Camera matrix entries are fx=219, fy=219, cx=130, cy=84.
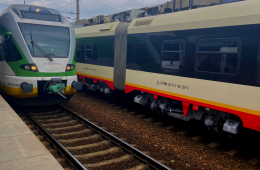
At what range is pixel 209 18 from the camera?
6020 mm

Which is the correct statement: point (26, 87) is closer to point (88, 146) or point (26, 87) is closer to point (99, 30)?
point (88, 146)

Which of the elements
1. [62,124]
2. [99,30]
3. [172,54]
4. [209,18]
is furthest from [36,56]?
[209,18]

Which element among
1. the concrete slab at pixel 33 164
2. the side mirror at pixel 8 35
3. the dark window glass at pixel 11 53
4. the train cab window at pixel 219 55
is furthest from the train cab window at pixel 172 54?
the side mirror at pixel 8 35

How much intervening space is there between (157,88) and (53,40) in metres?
4.26

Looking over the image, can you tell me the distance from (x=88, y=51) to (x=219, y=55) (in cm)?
775

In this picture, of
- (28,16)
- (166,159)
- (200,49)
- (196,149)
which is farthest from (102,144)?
(28,16)

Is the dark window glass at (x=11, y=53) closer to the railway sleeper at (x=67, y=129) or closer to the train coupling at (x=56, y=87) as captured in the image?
the train coupling at (x=56, y=87)

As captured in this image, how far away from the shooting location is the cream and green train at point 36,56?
24.7ft

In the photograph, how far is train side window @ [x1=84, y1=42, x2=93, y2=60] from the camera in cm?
1167

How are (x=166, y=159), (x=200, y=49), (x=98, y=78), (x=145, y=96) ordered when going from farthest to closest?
1. (x=98, y=78)
2. (x=145, y=96)
3. (x=200, y=49)
4. (x=166, y=159)

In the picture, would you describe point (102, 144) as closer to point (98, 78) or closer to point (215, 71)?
point (215, 71)

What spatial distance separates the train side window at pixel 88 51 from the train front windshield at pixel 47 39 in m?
3.01

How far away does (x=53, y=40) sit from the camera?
820 cm

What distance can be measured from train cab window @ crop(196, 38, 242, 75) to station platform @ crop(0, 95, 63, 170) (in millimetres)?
4515
